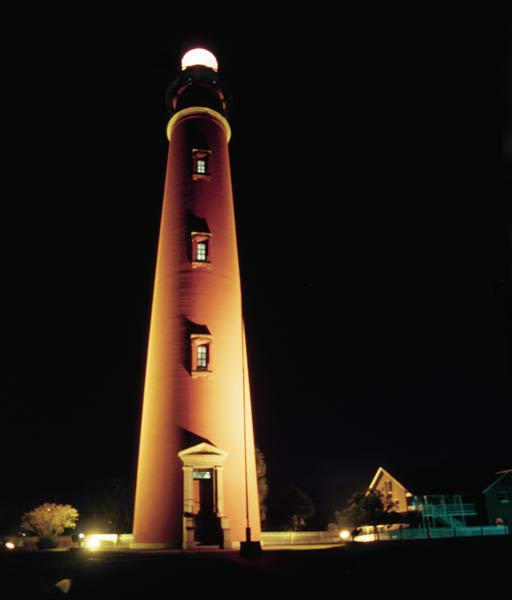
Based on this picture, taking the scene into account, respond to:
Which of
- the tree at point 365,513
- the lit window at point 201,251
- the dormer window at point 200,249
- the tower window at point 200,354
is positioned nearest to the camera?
the tower window at point 200,354

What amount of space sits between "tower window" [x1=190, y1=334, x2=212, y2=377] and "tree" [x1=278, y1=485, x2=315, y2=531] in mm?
25173

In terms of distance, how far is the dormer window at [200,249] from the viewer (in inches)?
1094

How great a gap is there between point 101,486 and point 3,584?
165 ft

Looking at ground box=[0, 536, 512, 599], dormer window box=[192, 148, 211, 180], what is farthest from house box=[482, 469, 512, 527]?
ground box=[0, 536, 512, 599]

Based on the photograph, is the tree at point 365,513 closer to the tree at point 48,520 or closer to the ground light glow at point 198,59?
the tree at point 48,520

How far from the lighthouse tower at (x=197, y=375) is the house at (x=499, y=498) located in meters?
31.6

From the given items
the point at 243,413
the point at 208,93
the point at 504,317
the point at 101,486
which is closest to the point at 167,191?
the point at 208,93

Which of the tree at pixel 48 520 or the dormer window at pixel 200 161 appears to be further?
the tree at pixel 48 520

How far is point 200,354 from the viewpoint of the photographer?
26.2m

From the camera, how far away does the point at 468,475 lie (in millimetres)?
53656

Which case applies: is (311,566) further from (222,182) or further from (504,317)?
(222,182)

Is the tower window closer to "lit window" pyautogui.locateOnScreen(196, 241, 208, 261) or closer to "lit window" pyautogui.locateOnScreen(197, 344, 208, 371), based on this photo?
"lit window" pyautogui.locateOnScreen(197, 344, 208, 371)

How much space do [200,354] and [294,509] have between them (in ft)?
84.4

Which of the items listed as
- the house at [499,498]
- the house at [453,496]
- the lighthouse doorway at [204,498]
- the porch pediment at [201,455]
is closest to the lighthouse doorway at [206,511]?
the lighthouse doorway at [204,498]
